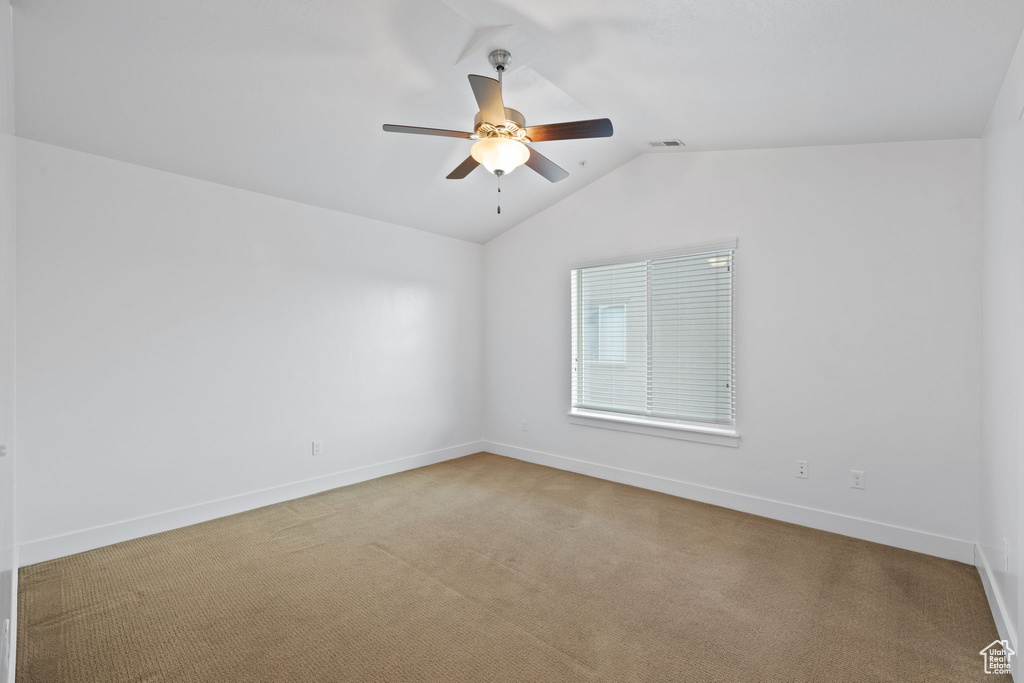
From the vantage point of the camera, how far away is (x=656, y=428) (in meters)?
4.09

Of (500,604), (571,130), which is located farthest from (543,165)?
(500,604)

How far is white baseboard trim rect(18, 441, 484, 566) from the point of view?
2.85m

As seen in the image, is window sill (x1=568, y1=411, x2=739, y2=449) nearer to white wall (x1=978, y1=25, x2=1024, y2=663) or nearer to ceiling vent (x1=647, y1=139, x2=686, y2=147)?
white wall (x1=978, y1=25, x2=1024, y2=663)

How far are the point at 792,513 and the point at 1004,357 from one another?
171cm

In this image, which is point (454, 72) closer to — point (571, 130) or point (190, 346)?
point (571, 130)

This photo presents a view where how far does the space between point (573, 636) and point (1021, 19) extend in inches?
118

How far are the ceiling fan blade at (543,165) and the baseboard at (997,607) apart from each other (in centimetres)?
288

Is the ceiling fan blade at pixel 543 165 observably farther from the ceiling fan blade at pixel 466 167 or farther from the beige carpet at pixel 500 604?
the beige carpet at pixel 500 604

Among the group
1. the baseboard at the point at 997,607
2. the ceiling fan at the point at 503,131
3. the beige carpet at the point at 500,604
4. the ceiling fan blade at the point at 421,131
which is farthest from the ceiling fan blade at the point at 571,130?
the baseboard at the point at 997,607

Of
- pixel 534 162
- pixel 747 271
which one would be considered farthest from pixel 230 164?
pixel 747 271

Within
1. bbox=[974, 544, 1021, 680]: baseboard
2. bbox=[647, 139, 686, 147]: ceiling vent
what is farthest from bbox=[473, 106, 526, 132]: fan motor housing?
bbox=[974, 544, 1021, 680]: baseboard

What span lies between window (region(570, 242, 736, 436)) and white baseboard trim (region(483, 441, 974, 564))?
1.58 feet

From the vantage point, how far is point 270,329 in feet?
12.6

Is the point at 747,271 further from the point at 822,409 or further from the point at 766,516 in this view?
the point at 766,516
